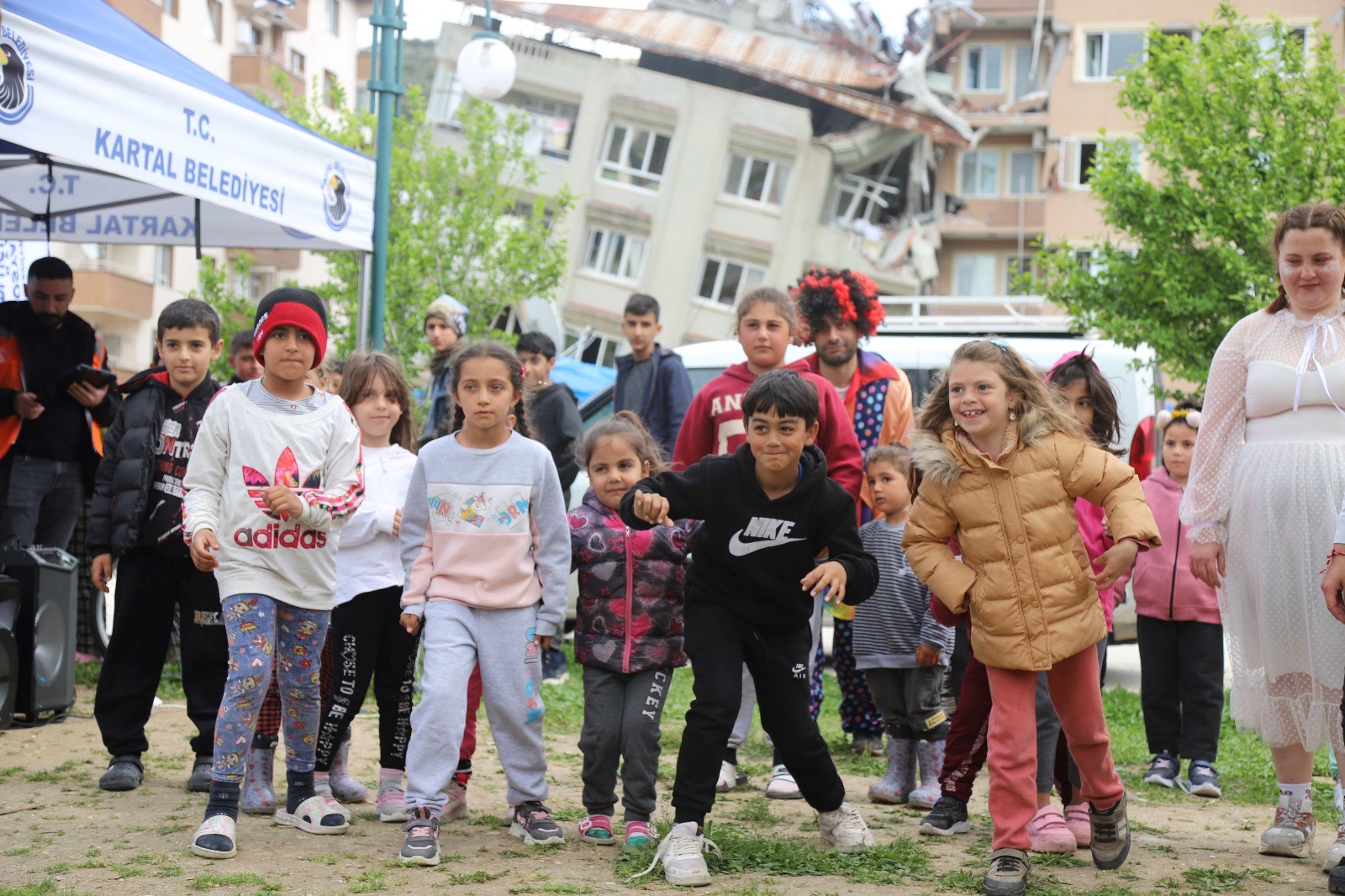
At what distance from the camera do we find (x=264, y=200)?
704 centimetres

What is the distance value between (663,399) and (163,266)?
120ft

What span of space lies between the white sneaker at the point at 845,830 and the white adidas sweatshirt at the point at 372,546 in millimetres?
1742

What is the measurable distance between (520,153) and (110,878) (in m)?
26.1

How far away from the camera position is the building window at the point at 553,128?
40031 millimetres

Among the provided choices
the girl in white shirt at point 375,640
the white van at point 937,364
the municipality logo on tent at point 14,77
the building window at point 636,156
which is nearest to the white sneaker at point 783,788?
the girl in white shirt at point 375,640

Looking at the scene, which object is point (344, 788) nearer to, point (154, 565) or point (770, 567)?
point (154, 565)

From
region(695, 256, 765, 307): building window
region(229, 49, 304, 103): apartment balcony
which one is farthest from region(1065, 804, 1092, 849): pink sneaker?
region(229, 49, 304, 103): apartment balcony

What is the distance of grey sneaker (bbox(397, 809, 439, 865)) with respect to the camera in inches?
177

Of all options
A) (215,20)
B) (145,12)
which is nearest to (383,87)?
(145,12)

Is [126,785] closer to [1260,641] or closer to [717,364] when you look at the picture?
[1260,641]

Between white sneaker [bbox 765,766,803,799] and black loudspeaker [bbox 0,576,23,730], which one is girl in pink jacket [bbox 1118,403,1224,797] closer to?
white sneaker [bbox 765,766,803,799]

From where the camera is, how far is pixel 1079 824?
16.9 feet

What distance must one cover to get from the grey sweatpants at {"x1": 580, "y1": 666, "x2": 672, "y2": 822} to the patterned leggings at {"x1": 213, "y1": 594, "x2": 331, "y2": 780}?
93 centimetres

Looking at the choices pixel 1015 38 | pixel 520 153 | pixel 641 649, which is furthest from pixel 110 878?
pixel 1015 38
